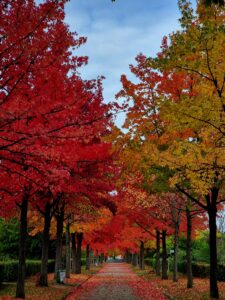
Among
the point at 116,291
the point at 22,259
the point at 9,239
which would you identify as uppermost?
the point at 22,259

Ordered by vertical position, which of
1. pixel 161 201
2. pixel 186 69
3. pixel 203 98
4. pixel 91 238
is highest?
pixel 186 69

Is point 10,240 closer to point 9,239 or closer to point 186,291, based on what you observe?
point 9,239

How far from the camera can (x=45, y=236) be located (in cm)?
2072

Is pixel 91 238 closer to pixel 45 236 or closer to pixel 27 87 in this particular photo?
pixel 45 236

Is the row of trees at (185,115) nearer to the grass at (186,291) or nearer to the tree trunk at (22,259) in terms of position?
the grass at (186,291)

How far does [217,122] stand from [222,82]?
42.8 inches

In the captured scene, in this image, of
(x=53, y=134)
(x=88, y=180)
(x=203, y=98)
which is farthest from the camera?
(x=88, y=180)

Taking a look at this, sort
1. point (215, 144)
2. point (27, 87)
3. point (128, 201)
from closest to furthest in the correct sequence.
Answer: point (27, 87) → point (215, 144) → point (128, 201)

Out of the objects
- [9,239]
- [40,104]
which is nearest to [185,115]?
[40,104]

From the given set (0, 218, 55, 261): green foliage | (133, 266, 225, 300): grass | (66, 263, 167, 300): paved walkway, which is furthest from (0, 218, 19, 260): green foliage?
(133, 266, 225, 300): grass

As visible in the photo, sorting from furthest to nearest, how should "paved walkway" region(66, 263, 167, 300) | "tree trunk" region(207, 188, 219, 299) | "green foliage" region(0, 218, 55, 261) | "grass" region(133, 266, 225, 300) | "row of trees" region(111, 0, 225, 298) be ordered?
"green foliage" region(0, 218, 55, 261) < "paved walkway" region(66, 263, 167, 300) < "grass" region(133, 266, 225, 300) < "tree trunk" region(207, 188, 219, 299) < "row of trees" region(111, 0, 225, 298)

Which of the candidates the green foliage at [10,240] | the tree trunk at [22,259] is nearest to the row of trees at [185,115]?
the tree trunk at [22,259]

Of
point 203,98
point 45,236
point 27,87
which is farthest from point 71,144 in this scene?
point 45,236

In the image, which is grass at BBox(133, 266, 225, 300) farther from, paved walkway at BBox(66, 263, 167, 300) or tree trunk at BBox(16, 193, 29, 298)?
tree trunk at BBox(16, 193, 29, 298)
